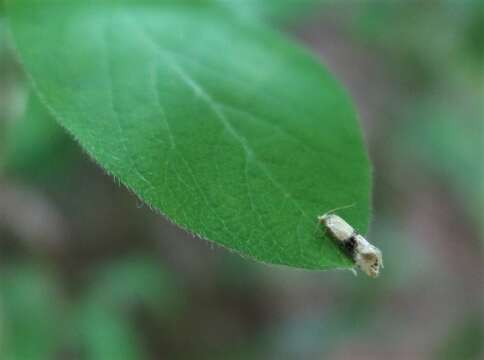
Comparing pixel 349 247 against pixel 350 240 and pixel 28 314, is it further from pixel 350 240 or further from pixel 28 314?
pixel 28 314

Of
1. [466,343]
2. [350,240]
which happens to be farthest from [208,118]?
[466,343]

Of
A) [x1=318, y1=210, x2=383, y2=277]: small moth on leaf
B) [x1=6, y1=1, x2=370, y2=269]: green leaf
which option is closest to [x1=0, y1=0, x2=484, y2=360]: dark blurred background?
[x1=6, y1=1, x2=370, y2=269]: green leaf

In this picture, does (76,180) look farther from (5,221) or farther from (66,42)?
(66,42)

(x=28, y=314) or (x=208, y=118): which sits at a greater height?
(x=208, y=118)

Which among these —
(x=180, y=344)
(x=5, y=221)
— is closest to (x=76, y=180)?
(x=5, y=221)

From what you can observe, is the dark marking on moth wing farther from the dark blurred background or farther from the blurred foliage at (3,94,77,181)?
the dark blurred background

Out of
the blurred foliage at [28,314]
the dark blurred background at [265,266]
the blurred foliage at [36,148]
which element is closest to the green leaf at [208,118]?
the blurred foliage at [36,148]

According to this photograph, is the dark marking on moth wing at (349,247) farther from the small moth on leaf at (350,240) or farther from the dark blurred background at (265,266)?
the dark blurred background at (265,266)
